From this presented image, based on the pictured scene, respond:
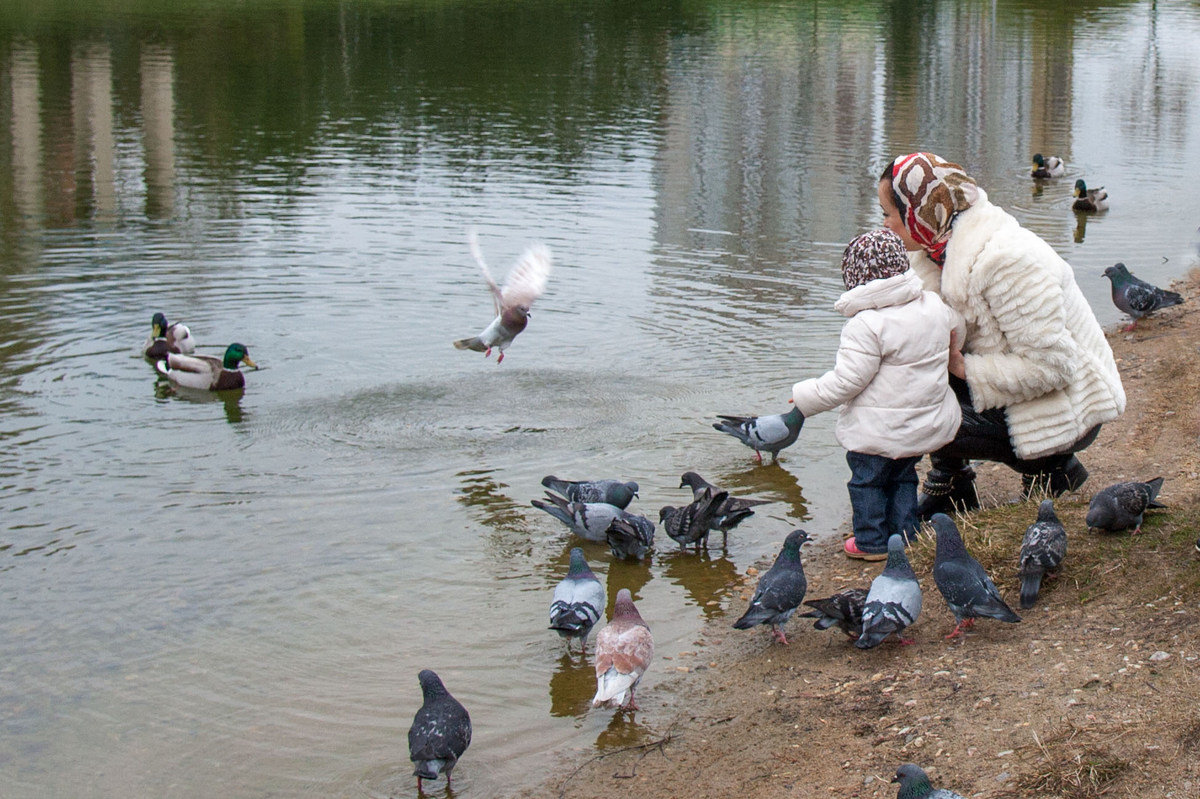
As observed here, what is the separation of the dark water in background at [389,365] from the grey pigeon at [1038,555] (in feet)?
5.45

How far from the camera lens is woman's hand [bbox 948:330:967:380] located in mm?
6715

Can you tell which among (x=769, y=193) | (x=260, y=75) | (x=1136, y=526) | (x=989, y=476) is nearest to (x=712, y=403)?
(x=989, y=476)

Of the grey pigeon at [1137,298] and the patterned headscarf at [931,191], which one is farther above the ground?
the patterned headscarf at [931,191]

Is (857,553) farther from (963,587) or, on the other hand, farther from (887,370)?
(963,587)

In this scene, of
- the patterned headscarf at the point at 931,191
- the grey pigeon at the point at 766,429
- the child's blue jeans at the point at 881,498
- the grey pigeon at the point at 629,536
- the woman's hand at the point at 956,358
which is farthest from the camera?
the grey pigeon at the point at 766,429

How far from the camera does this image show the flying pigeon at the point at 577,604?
622 centimetres

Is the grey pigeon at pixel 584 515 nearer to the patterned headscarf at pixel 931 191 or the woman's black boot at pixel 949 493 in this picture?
the woman's black boot at pixel 949 493

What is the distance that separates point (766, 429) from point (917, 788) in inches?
190

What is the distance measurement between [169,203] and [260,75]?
15.7m

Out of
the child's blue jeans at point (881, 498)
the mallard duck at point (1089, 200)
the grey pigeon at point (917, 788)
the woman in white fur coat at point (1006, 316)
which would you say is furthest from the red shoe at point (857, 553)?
the mallard duck at point (1089, 200)

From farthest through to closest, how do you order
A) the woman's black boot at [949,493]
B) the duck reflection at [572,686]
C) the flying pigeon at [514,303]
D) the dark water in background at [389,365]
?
the flying pigeon at [514,303] → the woman's black boot at [949,493] → the dark water in background at [389,365] → the duck reflection at [572,686]

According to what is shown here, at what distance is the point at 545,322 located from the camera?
13.0 m

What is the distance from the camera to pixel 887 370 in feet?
21.6

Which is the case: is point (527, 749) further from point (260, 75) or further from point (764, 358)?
point (260, 75)
